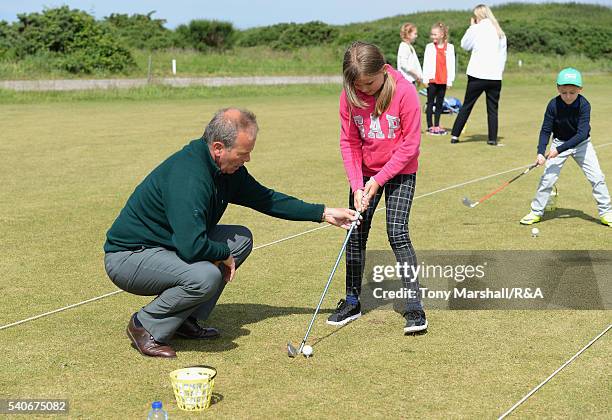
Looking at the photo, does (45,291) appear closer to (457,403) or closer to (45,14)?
(457,403)

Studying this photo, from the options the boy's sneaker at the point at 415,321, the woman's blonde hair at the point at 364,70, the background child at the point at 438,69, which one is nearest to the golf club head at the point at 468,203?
the boy's sneaker at the point at 415,321

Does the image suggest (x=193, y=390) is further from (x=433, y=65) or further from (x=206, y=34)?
(x=206, y=34)

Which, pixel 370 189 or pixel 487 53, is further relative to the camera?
pixel 487 53

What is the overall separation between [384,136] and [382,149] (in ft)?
0.31

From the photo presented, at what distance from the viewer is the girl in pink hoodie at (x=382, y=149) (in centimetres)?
555

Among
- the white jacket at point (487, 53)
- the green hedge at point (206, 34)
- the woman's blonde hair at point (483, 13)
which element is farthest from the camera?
the green hedge at point (206, 34)

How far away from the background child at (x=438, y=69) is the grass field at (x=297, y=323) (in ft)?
9.29

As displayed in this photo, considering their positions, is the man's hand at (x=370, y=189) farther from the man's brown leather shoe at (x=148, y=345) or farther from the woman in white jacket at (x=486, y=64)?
the woman in white jacket at (x=486, y=64)

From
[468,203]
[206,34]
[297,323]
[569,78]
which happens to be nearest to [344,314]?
[297,323]

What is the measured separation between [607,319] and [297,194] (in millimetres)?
5290

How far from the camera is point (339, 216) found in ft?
19.0

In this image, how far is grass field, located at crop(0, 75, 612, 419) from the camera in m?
4.71

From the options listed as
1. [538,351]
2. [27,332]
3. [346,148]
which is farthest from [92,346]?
[538,351]

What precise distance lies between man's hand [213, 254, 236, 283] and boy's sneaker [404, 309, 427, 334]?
121 cm
